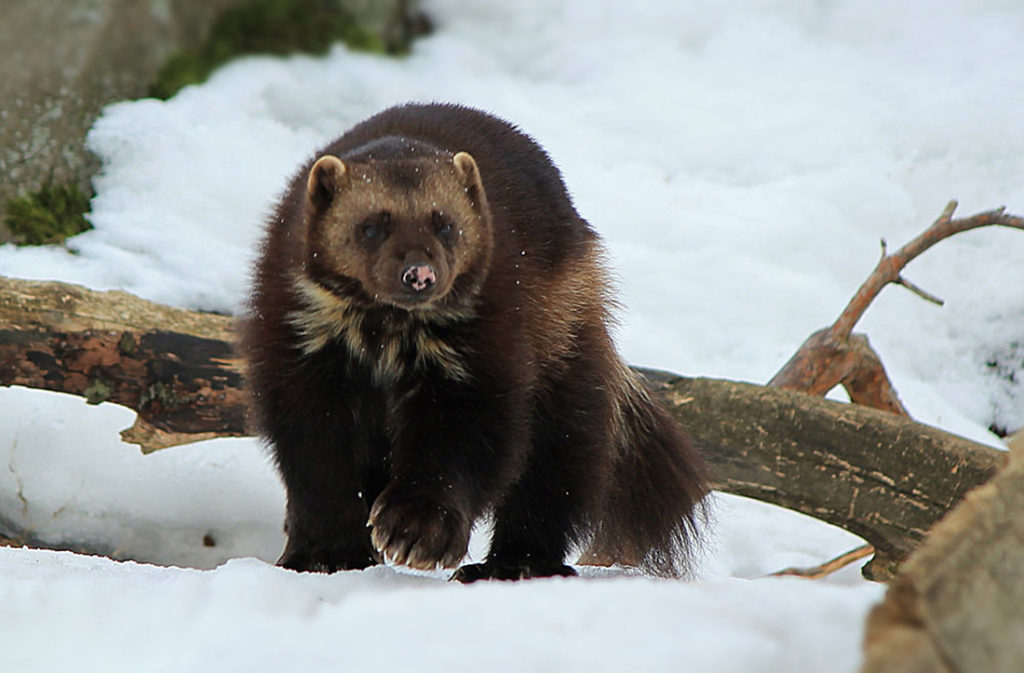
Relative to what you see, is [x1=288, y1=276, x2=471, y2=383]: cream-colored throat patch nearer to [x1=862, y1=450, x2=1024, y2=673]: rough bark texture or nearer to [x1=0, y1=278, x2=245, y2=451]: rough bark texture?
[x1=0, y1=278, x2=245, y2=451]: rough bark texture

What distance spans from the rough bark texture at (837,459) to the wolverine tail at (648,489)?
0.67 meters

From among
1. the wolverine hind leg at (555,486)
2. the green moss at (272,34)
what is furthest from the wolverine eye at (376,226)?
the green moss at (272,34)

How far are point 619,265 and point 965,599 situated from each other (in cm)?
462

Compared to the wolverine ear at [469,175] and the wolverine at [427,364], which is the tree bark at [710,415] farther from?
the wolverine ear at [469,175]

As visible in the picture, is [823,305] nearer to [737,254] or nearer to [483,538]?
[737,254]

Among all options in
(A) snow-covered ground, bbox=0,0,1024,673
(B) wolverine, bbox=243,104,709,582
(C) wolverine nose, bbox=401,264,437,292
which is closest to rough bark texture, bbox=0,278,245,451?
(A) snow-covered ground, bbox=0,0,1024,673

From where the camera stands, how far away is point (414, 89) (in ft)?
23.4

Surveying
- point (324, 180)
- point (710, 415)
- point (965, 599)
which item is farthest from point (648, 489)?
point (965, 599)

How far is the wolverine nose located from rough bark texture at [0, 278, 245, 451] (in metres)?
1.52

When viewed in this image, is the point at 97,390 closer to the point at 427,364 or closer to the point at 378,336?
the point at 378,336

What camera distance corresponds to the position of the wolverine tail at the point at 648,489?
11.1 ft

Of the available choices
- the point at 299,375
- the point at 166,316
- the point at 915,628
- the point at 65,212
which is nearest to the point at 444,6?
the point at 65,212

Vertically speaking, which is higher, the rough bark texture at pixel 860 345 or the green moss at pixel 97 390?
the rough bark texture at pixel 860 345

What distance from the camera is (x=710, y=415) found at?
13.4ft
